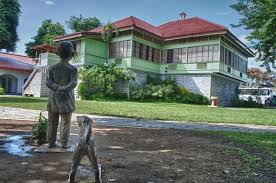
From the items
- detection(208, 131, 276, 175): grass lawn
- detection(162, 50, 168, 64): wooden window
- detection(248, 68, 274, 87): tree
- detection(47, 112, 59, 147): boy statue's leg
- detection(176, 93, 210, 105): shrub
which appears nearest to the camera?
detection(208, 131, 276, 175): grass lawn

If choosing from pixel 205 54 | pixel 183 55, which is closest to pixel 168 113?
pixel 205 54

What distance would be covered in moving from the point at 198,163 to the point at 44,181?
2289 millimetres

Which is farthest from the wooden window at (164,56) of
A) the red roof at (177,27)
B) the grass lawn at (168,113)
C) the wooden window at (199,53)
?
the grass lawn at (168,113)

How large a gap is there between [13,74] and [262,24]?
97.9 feet

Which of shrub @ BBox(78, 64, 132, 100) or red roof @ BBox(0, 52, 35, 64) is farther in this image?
red roof @ BBox(0, 52, 35, 64)

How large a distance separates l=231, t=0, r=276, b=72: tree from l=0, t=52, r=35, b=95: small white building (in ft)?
91.4

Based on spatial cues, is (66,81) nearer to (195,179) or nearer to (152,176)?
(152,176)

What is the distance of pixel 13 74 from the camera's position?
35844mm

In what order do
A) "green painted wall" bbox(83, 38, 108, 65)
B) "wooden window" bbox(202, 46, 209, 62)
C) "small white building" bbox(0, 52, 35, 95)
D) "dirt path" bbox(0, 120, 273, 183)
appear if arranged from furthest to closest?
"small white building" bbox(0, 52, 35, 95) < "green painted wall" bbox(83, 38, 108, 65) < "wooden window" bbox(202, 46, 209, 62) < "dirt path" bbox(0, 120, 273, 183)

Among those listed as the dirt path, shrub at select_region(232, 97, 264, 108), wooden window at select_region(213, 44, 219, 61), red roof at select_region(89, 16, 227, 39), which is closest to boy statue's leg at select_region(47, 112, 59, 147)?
the dirt path

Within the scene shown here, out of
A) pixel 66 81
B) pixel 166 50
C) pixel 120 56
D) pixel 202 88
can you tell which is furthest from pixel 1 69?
pixel 66 81

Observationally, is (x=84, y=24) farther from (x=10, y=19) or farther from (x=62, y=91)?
(x=62, y=91)

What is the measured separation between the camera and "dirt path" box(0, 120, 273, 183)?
393cm

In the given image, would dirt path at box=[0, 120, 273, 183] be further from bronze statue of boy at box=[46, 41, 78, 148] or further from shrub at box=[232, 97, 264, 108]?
shrub at box=[232, 97, 264, 108]
